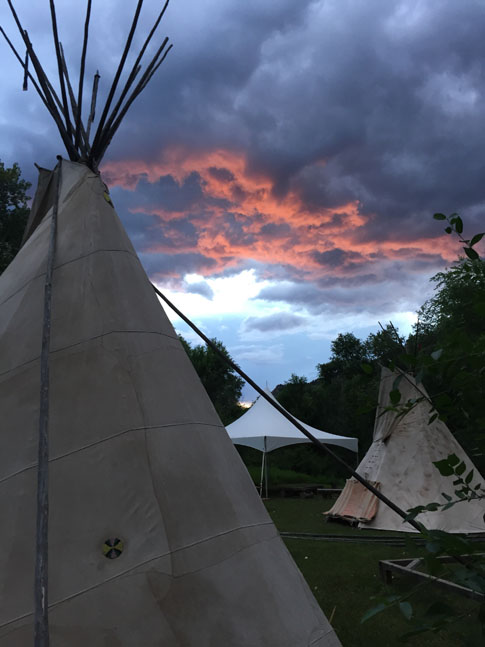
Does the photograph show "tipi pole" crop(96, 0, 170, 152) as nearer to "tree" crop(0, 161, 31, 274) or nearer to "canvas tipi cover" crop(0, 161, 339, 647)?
"canvas tipi cover" crop(0, 161, 339, 647)

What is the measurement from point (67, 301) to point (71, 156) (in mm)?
1753

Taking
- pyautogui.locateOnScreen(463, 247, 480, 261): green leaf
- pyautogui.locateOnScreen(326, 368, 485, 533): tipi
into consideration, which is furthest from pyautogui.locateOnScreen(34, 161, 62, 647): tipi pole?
pyautogui.locateOnScreen(326, 368, 485, 533): tipi

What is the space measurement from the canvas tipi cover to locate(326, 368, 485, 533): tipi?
7091 millimetres

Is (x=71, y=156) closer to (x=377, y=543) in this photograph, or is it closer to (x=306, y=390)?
(x=377, y=543)

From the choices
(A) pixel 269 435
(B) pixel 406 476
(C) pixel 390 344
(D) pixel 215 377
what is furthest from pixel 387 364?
(D) pixel 215 377

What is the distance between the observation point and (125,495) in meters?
2.31

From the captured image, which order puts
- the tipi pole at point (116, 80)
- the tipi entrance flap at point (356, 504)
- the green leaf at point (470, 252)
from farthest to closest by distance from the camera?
the tipi entrance flap at point (356, 504) < the tipi pole at point (116, 80) < the green leaf at point (470, 252)

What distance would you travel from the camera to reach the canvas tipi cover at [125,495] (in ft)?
6.89

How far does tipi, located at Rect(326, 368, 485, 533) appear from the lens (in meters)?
9.10

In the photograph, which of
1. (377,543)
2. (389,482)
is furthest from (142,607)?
(389,482)

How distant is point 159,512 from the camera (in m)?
2.31

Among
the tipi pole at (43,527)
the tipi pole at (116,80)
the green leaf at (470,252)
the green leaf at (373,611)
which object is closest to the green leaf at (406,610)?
the green leaf at (373,611)

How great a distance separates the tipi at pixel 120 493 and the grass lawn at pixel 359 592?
658mm

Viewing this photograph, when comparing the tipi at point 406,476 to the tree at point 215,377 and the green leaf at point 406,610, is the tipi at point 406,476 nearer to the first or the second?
the green leaf at point 406,610
